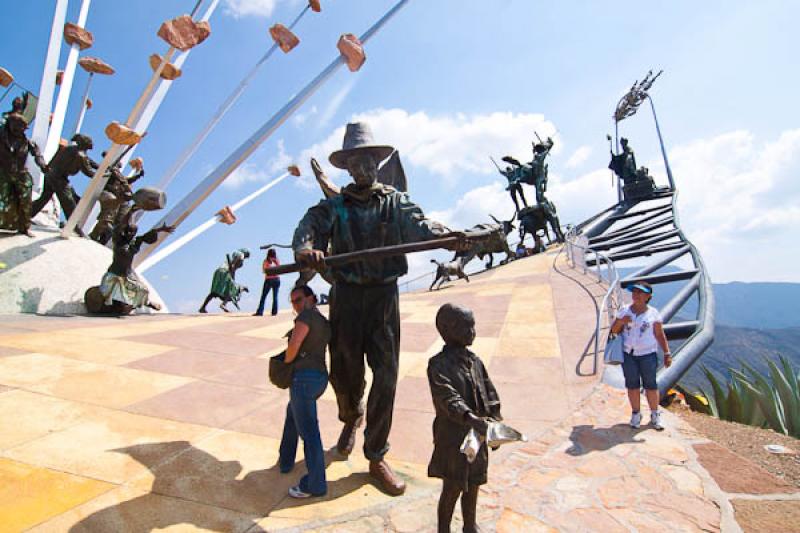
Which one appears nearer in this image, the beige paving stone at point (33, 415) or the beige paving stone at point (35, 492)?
the beige paving stone at point (35, 492)

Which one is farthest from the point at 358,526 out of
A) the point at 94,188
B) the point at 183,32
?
the point at 183,32

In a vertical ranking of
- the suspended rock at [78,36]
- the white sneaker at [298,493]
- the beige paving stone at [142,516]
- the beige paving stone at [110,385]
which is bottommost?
the white sneaker at [298,493]

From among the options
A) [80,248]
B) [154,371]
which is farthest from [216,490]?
[80,248]

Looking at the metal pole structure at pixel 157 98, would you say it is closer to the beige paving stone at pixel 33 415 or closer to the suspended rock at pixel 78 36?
the suspended rock at pixel 78 36

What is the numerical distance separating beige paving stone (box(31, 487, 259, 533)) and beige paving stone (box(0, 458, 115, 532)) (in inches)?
3.5

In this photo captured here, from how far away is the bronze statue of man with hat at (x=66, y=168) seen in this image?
10.5m

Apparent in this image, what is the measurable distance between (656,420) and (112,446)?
4.44m

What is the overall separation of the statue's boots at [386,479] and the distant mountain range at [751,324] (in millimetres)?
58642

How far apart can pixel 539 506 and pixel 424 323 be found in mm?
5651

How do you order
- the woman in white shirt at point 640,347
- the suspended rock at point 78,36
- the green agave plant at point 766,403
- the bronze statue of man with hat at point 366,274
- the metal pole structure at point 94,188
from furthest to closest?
1. the suspended rock at point 78,36
2. the metal pole structure at point 94,188
3. the green agave plant at point 766,403
4. the woman in white shirt at point 640,347
5. the bronze statue of man with hat at point 366,274

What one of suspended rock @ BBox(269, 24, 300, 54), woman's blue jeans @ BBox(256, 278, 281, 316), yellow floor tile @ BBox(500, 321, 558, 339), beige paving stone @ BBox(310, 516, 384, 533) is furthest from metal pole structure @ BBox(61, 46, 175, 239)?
beige paving stone @ BBox(310, 516, 384, 533)

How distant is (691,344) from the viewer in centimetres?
604

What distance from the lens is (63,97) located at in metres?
13.7

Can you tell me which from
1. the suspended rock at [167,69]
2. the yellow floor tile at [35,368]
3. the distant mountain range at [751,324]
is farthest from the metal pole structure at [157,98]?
the distant mountain range at [751,324]
